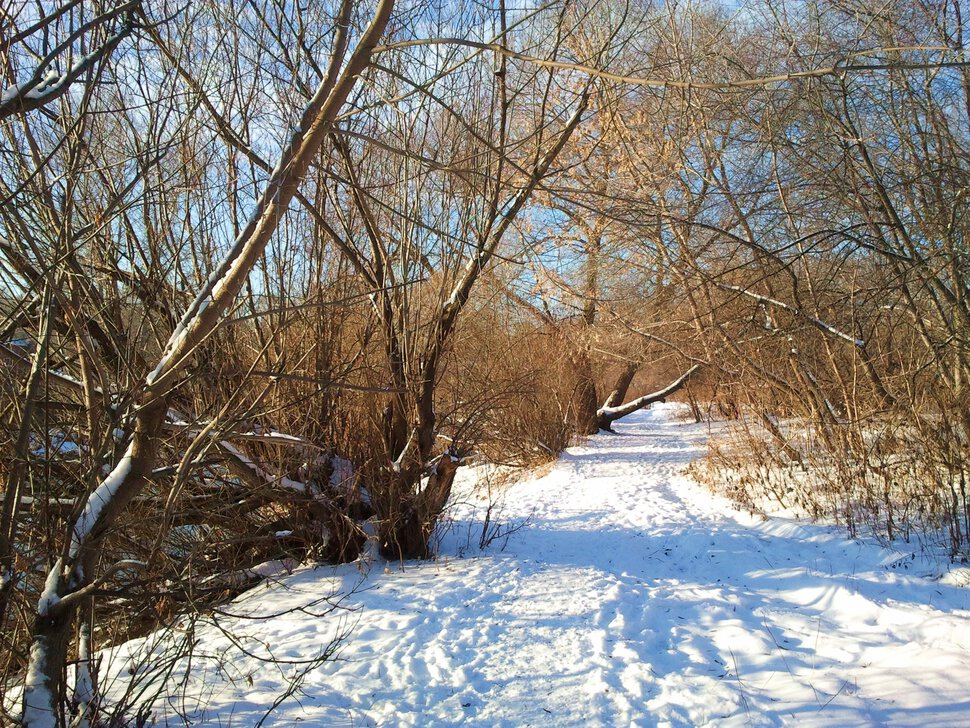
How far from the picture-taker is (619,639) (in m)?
4.05

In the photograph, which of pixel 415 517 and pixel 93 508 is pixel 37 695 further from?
pixel 415 517

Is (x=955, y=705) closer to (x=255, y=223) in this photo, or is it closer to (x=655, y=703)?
(x=655, y=703)

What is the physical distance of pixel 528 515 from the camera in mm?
8133

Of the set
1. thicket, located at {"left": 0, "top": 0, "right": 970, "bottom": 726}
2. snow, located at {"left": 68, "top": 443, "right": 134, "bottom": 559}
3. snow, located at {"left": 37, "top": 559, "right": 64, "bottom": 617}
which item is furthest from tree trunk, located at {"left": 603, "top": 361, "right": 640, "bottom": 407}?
snow, located at {"left": 37, "top": 559, "right": 64, "bottom": 617}

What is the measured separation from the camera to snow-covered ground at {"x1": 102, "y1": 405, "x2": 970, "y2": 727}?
10.3 ft

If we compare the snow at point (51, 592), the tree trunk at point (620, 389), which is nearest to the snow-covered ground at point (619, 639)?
A: the snow at point (51, 592)

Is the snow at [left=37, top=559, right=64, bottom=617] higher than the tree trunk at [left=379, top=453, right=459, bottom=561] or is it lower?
higher

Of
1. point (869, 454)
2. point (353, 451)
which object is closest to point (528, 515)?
point (353, 451)

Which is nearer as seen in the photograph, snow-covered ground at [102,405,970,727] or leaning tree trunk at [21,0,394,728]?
leaning tree trunk at [21,0,394,728]

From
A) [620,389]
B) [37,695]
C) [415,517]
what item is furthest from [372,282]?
[620,389]

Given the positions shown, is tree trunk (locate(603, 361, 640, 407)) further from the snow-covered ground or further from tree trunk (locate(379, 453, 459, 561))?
tree trunk (locate(379, 453, 459, 561))

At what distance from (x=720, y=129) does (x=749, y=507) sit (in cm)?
509

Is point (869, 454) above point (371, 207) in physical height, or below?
below

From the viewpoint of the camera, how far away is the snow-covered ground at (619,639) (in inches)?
124
